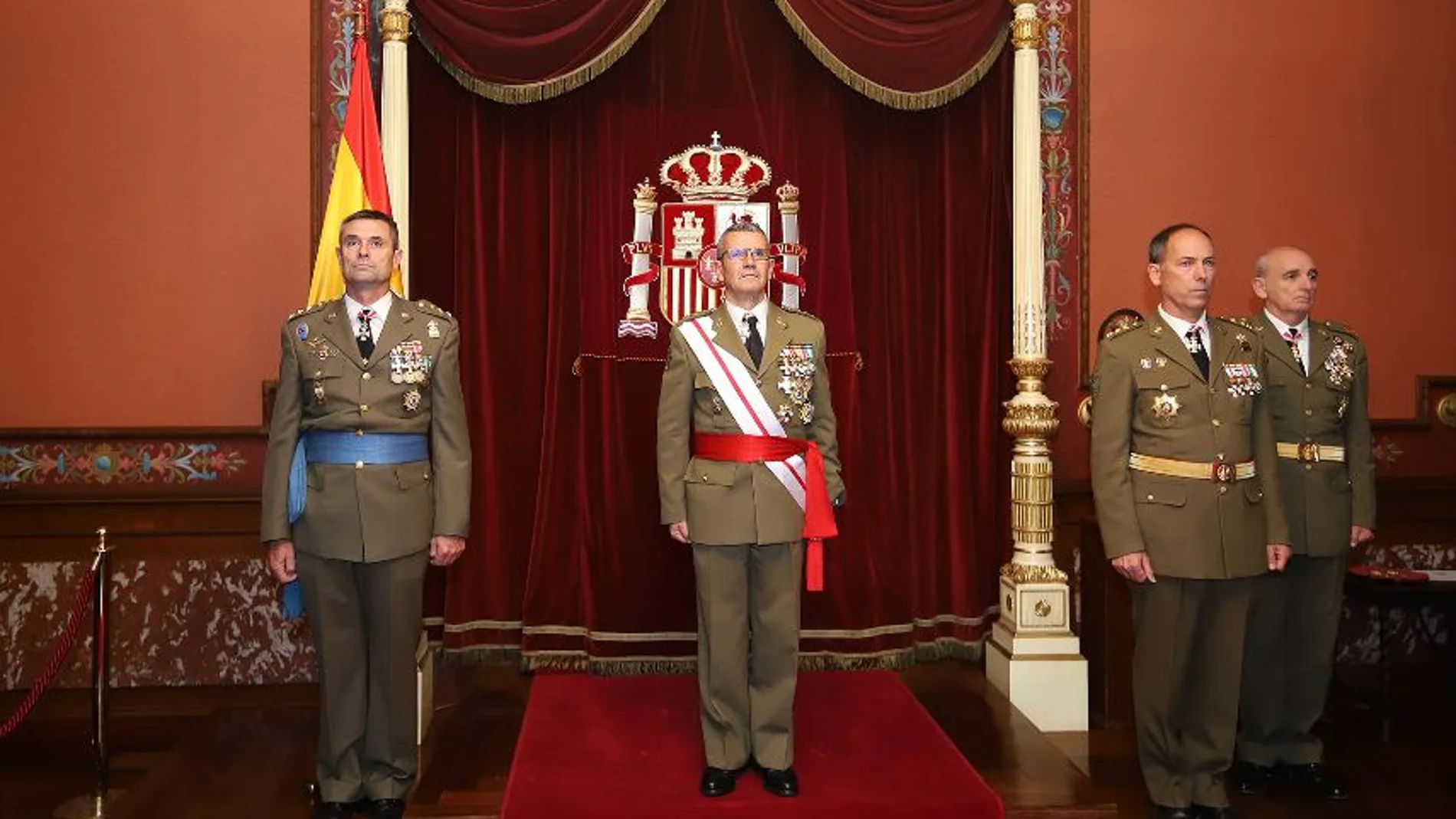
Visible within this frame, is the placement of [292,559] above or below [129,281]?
below

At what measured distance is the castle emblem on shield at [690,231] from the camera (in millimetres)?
3992

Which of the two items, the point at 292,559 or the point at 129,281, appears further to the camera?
the point at 129,281

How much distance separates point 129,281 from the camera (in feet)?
13.0

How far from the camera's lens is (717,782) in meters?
2.90

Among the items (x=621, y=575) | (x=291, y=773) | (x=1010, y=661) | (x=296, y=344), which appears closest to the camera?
(x=296, y=344)

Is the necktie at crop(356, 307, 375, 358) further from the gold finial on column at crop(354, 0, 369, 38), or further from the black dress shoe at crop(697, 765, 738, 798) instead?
the black dress shoe at crop(697, 765, 738, 798)

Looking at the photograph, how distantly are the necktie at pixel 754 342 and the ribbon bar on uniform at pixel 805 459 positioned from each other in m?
0.22

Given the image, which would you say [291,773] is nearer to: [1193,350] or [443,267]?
[443,267]

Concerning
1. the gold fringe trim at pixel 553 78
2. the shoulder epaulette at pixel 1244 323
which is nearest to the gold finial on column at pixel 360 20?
the gold fringe trim at pixel 553 78

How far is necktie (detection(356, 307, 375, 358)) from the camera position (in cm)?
294

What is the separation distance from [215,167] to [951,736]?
3.20 meters

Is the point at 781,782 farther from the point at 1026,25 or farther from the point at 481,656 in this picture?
the point at 1026,25

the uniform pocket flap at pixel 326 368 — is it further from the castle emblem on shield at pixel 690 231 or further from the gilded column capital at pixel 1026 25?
the gilded column capital at pixel 1026 25

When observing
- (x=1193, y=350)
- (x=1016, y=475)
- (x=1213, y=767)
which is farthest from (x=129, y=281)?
(x=1213, y=767)
